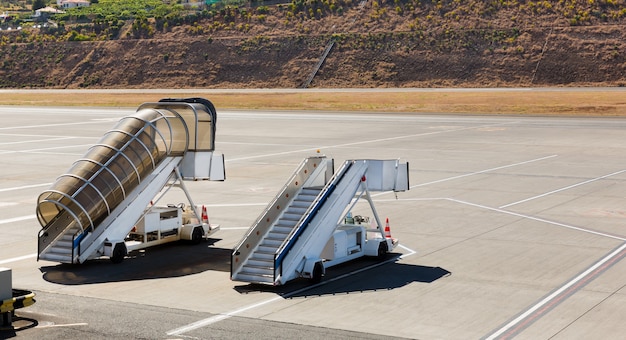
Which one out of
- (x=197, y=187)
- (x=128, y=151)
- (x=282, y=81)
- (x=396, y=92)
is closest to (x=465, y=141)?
(x=197, y=187)

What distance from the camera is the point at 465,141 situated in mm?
66125

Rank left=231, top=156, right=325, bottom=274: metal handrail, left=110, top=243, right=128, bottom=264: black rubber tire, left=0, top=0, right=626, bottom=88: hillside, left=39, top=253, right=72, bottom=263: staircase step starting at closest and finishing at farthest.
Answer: left=231, top=156, right=325, bottom=274: metal handrail < left=39, top=253, right=72, bottom=263: staircase step < left=110, top=243, right=128, bottom=264: black rubber tire < left=0, top=0, right=626, bottom=88: hillside

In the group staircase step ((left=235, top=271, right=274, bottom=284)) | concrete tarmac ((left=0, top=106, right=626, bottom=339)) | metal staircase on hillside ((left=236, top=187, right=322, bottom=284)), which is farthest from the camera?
metal staircase on hillside ((left=236, top=187, right=322, bottom=284))

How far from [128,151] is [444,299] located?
34.2ft

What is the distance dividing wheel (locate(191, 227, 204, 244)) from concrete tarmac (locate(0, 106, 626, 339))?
0.37 meters

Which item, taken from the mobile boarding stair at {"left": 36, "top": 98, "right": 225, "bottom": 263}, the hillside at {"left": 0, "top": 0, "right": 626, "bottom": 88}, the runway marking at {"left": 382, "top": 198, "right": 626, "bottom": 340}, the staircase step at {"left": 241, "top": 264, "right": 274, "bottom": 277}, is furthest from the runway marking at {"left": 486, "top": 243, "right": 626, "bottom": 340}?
the hillside at {"left": 0, "top": 0, "right": 626, "bottom": 88}

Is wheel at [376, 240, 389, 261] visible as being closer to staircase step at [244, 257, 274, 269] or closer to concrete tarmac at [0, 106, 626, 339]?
concrete tarmac at [0, 106, 626, 339]

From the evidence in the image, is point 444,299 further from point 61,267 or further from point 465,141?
point 465,141

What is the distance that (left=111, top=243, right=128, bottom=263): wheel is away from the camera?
87.7 ft

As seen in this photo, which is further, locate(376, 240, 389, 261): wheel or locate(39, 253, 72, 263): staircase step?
locate(376, 240, 389, 261): wheel

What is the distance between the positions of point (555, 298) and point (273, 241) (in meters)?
7.15

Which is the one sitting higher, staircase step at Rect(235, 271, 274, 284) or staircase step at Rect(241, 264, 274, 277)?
staircase step at Rect(241, 264, 274, 277)

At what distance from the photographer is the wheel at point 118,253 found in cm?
2672

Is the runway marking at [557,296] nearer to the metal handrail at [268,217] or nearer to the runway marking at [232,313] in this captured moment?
the runway marking at [232,313]
